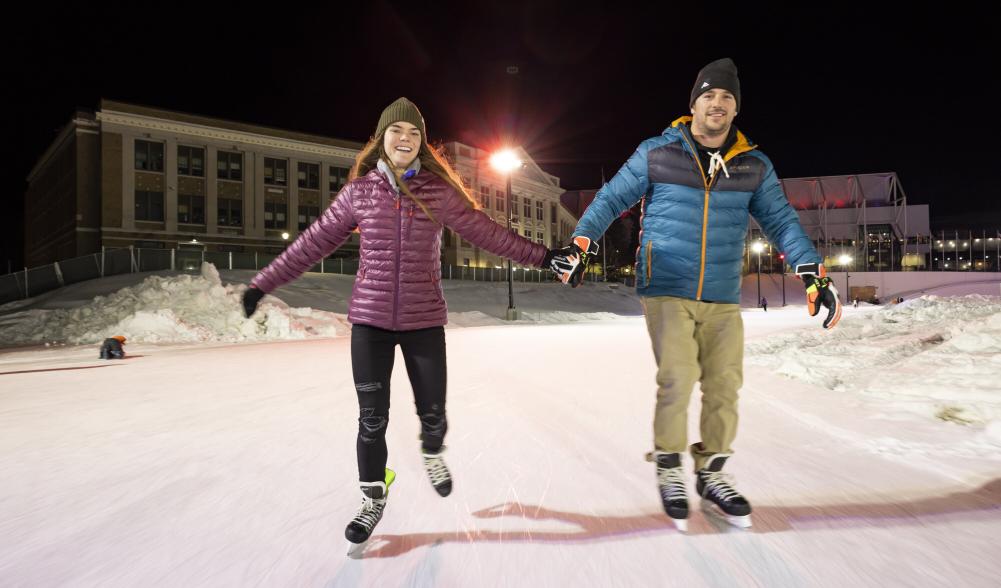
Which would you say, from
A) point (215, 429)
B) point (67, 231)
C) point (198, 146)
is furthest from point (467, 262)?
point (215, 429)

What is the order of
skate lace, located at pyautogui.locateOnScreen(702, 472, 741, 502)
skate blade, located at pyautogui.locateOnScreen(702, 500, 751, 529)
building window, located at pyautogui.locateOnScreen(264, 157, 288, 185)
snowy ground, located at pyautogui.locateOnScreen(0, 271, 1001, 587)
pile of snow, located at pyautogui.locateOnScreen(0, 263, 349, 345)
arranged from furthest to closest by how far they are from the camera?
building window, located at pyautogui.locateOnScreen(264, 157, 288, 185) < pile of snow, located at pyautogui.locateOnScreen(0, 263, 349, 345) < skate lace, located at pyautogui.locateOnScreen(702, 472, 741, 502) < skate blade, located at pyautogui.locateOnScreen(702, 500, 751, 529) < snowy ground, located at pyautogui.locateOnScreen(0, 271, 1001, 587)

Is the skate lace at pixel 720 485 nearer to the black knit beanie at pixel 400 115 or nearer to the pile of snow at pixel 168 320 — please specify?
the black knit beanie at pixel 400 115

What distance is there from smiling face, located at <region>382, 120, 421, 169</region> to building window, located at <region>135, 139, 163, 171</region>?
147 feet

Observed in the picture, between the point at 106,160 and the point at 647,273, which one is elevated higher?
the point at 106,160

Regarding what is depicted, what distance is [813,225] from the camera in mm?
71250

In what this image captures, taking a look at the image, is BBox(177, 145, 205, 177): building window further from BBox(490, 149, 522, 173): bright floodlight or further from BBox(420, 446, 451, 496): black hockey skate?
BBox(420, 446, 451, 496): black hockey skate

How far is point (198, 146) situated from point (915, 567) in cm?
4735

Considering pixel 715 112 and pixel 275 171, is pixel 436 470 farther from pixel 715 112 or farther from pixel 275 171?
pixel 275 171

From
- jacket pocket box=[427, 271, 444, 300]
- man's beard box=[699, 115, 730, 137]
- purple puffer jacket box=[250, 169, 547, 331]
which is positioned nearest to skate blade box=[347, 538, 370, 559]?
purple puffer jacket box=[250, 169, 547, 331]

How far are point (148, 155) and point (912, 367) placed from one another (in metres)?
46.5

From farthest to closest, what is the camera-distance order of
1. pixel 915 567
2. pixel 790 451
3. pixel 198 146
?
pixel 198 146 < pixel 790 451 < pixel 915 567

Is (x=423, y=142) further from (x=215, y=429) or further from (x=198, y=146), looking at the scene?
(x=198, y=146)

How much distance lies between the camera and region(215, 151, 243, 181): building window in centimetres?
4147

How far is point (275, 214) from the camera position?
4394 cm
